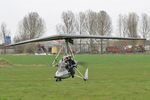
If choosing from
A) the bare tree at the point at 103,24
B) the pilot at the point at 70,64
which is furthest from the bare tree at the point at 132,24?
the pilot at the point at 70,64

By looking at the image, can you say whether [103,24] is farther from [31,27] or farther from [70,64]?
[70,64]

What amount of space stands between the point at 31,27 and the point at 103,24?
21.8 m

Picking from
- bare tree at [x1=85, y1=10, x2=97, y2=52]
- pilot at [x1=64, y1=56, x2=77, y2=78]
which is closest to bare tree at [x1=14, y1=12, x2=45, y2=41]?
bare tree at [x1=85, y1=10, x2=97, y2=52]

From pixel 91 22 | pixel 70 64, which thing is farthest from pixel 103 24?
pixel 70 64

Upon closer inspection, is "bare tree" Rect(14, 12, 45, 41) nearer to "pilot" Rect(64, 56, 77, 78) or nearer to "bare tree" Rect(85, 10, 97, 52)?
"bare tree" Rect(85, 10, 97, 52)

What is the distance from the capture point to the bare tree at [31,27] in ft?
272

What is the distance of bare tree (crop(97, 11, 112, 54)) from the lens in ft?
258

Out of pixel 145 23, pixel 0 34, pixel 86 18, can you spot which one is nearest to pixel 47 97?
pixel 86 18

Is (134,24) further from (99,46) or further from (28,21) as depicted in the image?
(28,21)

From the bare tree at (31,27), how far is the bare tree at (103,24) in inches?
695

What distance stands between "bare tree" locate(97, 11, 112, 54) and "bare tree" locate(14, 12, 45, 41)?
57.9 feet

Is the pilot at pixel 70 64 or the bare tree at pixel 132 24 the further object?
the bare tree at pixel 132 24

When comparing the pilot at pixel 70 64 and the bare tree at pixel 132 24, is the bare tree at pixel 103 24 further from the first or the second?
the pilot at pixel 70 64

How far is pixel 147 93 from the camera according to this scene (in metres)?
9.84
